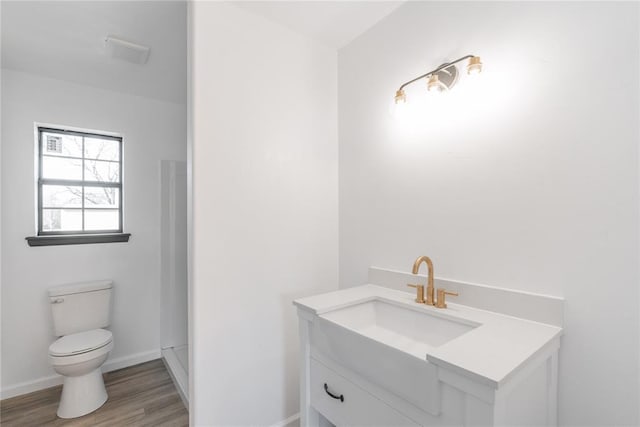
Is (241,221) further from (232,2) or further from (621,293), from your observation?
(621,293)

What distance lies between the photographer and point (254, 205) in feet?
5.23

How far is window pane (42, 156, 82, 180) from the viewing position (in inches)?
89.6

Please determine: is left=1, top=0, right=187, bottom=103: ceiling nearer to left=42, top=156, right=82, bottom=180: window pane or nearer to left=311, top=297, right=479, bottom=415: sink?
left=42, top=156, right=82, bottom=180: window pane

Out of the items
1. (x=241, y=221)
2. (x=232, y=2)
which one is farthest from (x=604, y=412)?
(x=232, y=2)

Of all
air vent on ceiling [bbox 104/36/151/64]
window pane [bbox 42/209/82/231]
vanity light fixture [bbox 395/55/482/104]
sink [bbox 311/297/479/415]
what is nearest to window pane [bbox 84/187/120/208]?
window pane [bbox 42/209/82/231]

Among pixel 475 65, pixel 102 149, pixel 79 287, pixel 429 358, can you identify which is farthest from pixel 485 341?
pixel 102 149

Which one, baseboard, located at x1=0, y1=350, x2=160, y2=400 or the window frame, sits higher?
the window frame

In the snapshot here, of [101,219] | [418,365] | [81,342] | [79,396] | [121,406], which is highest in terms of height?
[101,219]

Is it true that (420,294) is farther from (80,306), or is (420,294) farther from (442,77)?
(80,306)

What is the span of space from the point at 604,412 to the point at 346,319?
896mm

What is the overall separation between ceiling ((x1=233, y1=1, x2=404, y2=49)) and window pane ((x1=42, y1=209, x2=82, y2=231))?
2.13 m

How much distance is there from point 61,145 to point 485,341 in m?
3.14

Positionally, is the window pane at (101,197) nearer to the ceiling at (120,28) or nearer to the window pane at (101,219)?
the window pane at (101,219)

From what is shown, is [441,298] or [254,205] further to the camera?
[254,205]
